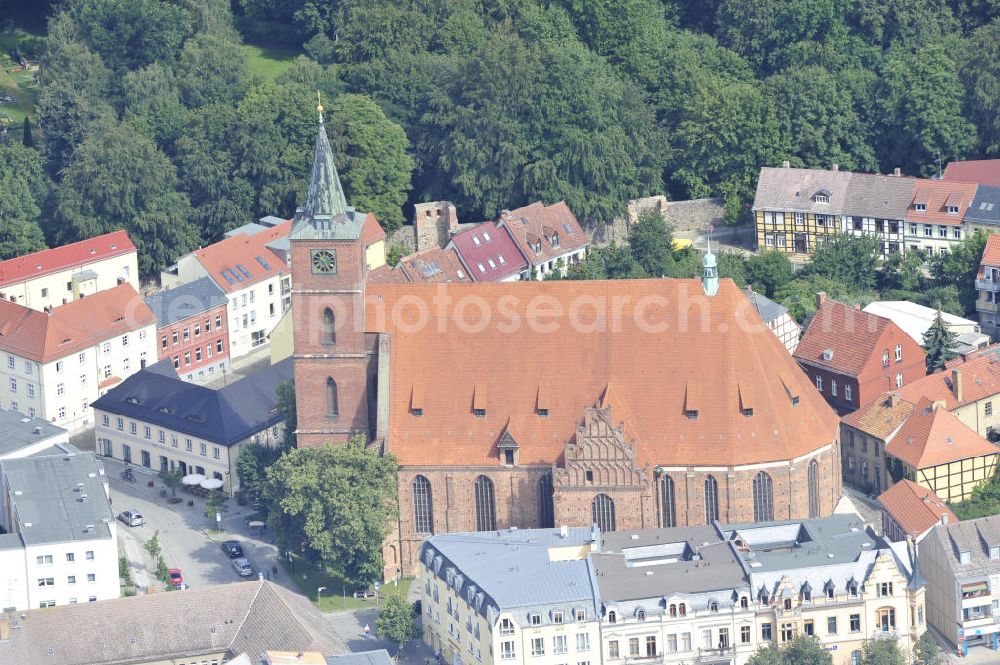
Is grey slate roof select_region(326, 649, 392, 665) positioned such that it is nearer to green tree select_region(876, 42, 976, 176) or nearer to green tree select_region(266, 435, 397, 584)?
green tree select_region(266, 435, 397, 584)

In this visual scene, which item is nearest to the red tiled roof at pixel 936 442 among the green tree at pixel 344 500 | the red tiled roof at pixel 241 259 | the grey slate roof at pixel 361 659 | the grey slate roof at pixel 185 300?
the green tree at pixel 344 500

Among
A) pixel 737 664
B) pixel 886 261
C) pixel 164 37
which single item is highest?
pixel 164 37

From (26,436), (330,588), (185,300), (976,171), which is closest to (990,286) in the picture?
(976,171)

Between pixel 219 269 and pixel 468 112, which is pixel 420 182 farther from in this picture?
pixel 219 269

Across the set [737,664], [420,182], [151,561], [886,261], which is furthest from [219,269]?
[737,664]

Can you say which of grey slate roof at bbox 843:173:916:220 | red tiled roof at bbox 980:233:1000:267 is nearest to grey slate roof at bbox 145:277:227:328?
grey slate roof at bbox 843:173:916:220
